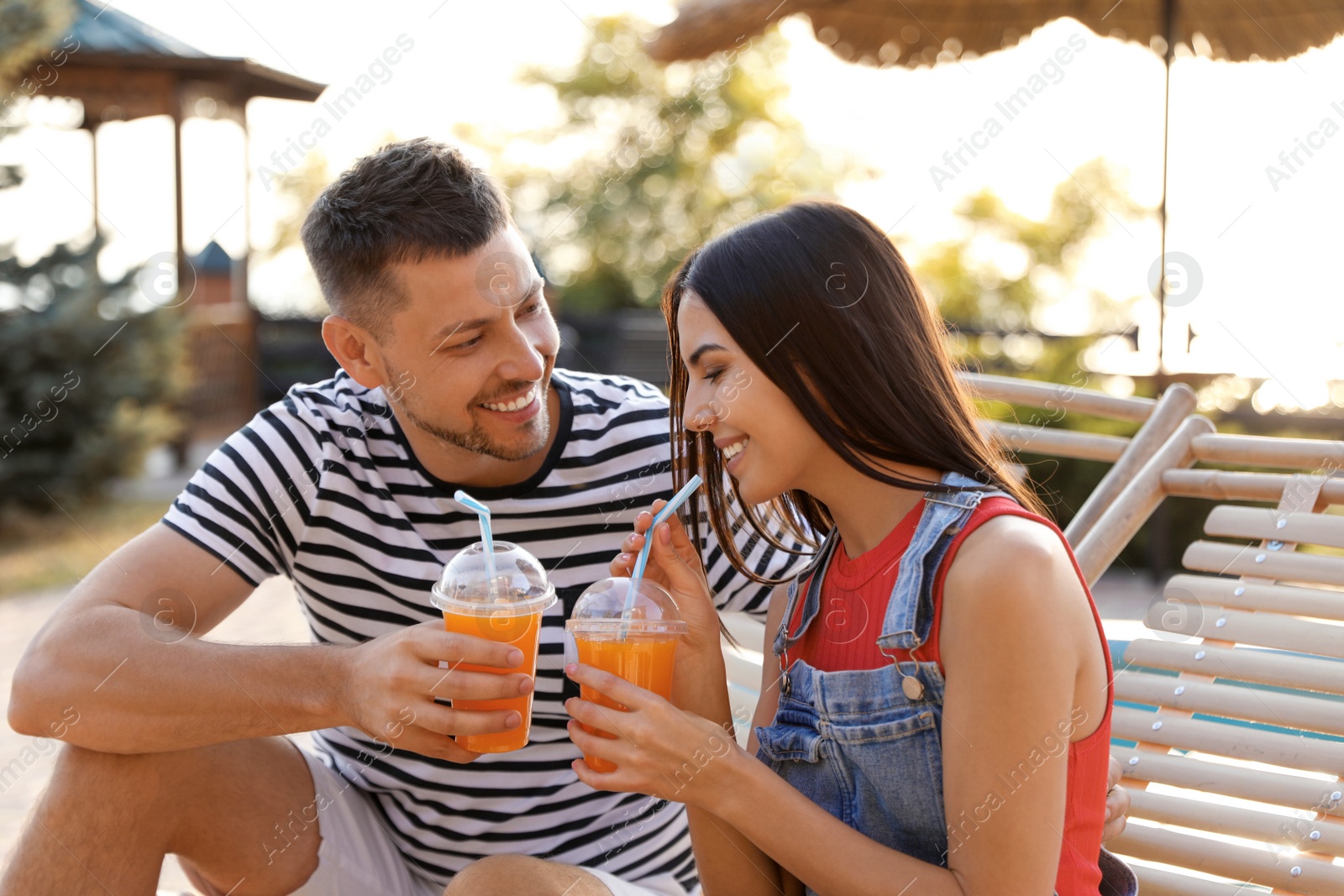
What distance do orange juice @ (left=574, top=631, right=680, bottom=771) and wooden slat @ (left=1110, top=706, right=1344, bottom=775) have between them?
1160 mm

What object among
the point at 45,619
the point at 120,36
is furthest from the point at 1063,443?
the point at 120,36

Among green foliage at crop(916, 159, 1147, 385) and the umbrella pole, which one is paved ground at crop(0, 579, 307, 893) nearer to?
the umbrella pole

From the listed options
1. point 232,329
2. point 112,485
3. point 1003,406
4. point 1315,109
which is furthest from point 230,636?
point 232,329

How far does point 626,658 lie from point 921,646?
42 cm

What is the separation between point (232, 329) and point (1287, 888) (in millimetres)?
11326

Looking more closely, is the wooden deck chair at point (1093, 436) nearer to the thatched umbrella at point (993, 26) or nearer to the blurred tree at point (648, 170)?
the thatched umbrella at point (993, 26)

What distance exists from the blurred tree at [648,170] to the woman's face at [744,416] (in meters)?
17.8

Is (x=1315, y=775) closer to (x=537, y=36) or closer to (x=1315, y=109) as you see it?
(x=1315, y=109)

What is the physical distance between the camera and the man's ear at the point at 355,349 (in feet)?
7.74

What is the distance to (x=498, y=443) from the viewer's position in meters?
2.18

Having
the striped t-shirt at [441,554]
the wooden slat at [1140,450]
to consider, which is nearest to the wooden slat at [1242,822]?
the wooden slat at [1140,450]

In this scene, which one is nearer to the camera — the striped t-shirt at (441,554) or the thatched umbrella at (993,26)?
the striped t-shirt at (441,554)

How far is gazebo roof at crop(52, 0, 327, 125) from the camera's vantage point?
33.1 feet

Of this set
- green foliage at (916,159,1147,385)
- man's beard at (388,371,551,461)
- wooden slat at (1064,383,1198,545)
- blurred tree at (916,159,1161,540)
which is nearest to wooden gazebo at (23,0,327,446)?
man's beard at (388,371,551,461)
